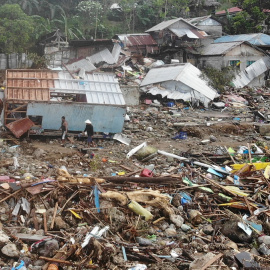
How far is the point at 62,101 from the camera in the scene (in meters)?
12.6

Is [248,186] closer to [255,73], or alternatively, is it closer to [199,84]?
[199,84]

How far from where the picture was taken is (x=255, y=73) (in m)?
24.2

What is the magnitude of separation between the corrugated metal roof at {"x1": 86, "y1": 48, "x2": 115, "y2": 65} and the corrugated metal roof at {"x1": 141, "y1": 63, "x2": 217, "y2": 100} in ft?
12.9

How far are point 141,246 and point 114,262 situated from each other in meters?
0.67

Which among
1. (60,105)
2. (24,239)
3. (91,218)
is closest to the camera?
(24,239)

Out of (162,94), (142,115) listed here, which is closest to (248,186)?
(142,115)

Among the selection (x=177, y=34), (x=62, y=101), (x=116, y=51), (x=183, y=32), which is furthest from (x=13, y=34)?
(x=183, y=32)

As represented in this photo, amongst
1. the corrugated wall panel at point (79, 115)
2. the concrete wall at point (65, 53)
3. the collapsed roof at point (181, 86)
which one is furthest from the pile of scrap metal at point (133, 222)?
the concrete wall at point (65, 53)

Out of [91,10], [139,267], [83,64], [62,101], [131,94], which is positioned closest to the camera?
[139,267]

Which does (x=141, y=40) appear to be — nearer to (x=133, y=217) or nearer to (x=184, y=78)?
(x=184, y=78)

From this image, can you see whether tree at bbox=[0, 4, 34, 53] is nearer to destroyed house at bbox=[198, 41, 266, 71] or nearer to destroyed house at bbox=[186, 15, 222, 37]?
destroyed house at bbox=[198, 41, 266, 71]

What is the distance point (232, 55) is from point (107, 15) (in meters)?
12.8

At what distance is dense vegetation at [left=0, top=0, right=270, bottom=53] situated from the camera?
27.8 m

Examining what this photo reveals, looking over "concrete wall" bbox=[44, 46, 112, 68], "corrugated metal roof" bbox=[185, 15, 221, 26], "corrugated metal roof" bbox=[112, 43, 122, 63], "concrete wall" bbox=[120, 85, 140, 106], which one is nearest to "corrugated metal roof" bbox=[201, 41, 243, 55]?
"corrugated metal roof" bbox=[185, 15, 221, 26]
